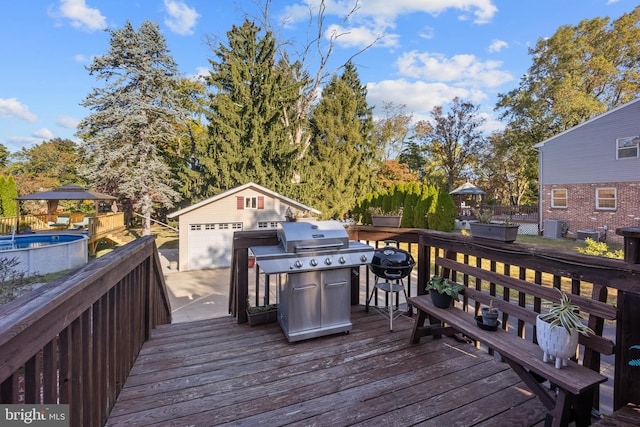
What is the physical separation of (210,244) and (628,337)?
459 inches

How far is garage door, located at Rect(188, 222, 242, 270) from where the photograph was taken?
37.2 feet

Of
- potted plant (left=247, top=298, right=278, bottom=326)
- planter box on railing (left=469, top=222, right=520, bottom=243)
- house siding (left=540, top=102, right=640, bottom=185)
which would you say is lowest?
potted plant (left=247, top=298, right=278, bottom=326)

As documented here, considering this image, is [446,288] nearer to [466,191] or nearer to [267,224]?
[267,224]

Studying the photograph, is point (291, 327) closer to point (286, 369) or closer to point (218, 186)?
point (286, 369)

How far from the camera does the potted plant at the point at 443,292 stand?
7.77 ft

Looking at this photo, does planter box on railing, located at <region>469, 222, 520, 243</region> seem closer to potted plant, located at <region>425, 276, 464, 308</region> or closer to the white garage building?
potted plant, located at <region>425, 276, 464, 308</region>

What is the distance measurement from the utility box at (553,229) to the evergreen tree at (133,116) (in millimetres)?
19116

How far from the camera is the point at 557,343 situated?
5.03 feet

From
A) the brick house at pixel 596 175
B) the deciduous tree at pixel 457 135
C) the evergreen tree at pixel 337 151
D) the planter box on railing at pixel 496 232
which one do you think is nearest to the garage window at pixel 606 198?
the brick house at pixel 596 175

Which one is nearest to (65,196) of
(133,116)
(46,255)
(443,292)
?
(46,255)

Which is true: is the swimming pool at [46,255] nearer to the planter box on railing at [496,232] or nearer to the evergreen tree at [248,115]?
the evergreen tree at [248,115]

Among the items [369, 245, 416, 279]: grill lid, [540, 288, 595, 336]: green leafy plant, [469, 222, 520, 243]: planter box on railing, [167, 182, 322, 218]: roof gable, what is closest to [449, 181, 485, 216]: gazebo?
[167, 182, 322, 218]: roof gable

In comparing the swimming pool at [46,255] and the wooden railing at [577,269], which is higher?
the wooden railing at [577,269]

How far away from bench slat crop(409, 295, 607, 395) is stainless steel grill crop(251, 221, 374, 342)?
79cm
